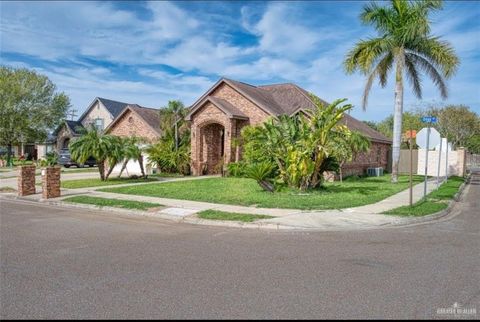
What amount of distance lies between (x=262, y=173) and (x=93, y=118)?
41.3m

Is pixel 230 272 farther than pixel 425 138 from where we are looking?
No

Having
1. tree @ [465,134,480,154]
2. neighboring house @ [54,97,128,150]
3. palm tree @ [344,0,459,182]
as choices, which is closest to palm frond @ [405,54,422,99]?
palm tree @ [344,0,459,182]

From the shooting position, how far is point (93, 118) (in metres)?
50.5

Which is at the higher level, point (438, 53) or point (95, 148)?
point (438, 53)

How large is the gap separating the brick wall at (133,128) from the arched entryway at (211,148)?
4701mm

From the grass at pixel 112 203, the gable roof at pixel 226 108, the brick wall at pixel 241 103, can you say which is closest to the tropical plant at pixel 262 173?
the grass at pixel 112 203

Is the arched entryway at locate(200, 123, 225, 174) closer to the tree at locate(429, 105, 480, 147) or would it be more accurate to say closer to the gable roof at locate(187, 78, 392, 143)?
the gable roof at locate(187, 78, 392, 143)

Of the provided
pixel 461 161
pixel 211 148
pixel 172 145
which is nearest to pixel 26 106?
pixel 172 145

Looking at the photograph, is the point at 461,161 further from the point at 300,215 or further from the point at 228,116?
the point at 300,215

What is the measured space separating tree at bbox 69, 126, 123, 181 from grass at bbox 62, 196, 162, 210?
19.5 feet

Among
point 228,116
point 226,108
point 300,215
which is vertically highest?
point 226,108

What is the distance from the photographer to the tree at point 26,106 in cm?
4116

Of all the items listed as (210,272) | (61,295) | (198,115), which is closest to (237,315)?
(210,272)

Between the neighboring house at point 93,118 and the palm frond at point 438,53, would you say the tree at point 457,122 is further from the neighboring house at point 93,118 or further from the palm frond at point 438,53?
the neighboring house at point 93,118
